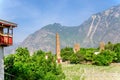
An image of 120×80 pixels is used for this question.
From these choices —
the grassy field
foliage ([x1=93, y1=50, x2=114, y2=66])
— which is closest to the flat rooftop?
the grassy field

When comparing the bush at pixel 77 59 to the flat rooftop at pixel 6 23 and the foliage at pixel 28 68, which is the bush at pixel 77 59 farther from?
the flat rooftop at pixel 6 23

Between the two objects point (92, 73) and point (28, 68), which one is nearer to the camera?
point (28, 68)

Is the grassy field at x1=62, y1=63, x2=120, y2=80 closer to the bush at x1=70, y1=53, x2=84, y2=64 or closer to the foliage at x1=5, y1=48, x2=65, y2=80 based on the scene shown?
the bush at x1=70, y1=53, x2=84, y2=64

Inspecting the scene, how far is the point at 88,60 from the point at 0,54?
5694cm

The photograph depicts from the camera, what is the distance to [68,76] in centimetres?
7050

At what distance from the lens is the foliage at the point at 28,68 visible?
4681cm

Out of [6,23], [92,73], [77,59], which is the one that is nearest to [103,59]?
[77,59]

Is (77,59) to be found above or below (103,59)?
above

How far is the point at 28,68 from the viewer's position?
47.4 m

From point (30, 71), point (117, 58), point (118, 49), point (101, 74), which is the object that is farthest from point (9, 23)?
point (118, 49)

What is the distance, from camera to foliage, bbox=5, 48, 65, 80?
46812 millimetres

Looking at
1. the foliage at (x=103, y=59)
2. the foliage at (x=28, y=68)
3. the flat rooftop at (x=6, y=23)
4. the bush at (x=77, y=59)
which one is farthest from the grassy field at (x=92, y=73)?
the flat rooftop at (x=6, y=23)

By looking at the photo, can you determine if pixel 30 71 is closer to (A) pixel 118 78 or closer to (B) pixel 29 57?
(B) pixel 29 57

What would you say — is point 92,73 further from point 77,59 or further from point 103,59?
point 77,59
